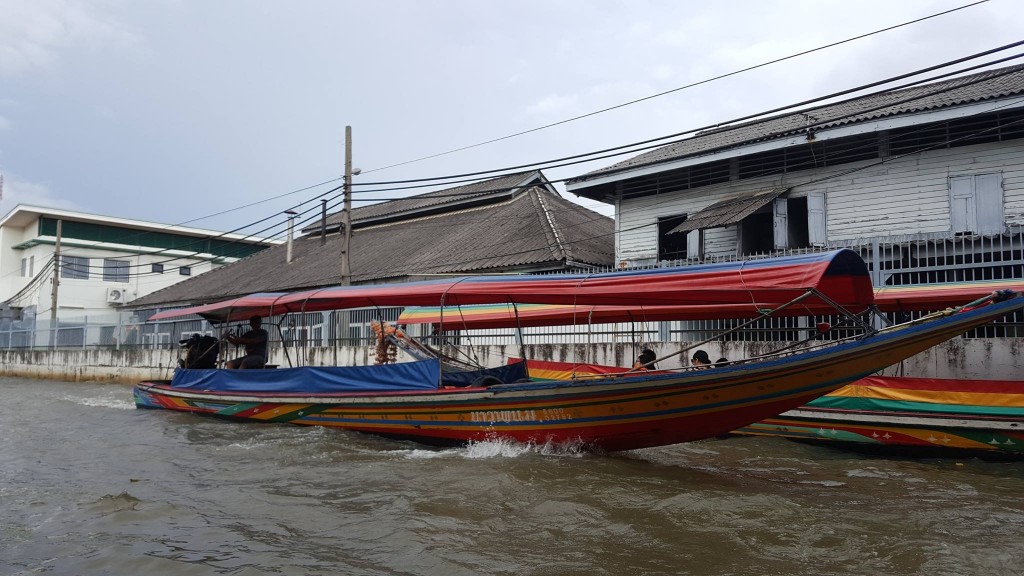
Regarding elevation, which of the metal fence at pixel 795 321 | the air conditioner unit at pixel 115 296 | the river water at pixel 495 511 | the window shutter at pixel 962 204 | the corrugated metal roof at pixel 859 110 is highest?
the corrugated metal roof at pixel 859 110

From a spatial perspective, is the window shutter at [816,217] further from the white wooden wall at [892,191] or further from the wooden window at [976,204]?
the wooden window at [976,204]

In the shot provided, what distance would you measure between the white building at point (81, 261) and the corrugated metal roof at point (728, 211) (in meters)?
25.6

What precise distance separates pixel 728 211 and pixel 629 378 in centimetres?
768

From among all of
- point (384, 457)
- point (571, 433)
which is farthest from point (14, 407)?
point (571, 433)

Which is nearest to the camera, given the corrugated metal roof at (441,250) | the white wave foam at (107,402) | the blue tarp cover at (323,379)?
the blue tarp cover at (323,379)

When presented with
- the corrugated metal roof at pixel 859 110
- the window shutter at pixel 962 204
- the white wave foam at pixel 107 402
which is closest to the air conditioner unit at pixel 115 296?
the white wave foam at pixel 107 402

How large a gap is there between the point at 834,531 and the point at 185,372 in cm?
1101

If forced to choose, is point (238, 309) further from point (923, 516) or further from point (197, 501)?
point (923, 516)

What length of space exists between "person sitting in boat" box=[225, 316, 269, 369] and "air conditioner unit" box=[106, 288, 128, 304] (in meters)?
25.7

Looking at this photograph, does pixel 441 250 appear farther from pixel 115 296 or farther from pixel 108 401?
pixel 115 296

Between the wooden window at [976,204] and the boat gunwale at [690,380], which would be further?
the wooden window at [976,204]

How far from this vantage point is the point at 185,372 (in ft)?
40.2

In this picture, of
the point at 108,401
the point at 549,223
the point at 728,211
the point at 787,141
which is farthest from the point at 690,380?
the point at 108,401

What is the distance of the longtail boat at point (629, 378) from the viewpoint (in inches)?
245
